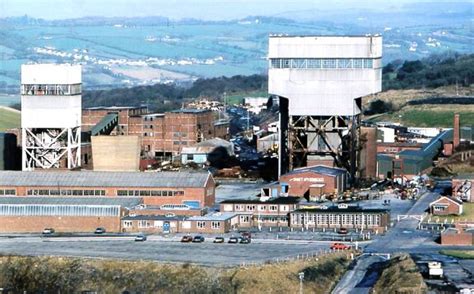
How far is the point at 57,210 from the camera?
41906 mm

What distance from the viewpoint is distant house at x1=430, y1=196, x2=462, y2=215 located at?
4328 cm

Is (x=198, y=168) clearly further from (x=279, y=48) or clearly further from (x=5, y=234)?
(x=5, y=234)

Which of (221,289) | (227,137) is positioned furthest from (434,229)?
(227,137)

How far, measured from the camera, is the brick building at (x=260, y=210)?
1662 inches

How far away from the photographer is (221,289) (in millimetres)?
31438

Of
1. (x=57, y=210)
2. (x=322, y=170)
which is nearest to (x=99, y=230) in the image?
(x=57, y=210)

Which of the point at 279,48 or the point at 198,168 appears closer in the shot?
the point at 279,48

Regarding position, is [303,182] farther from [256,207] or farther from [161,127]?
[161,127]

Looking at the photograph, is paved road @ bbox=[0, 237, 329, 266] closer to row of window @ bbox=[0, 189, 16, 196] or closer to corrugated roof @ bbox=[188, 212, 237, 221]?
corrugated roof @ bbox=[188, 212, 237, 221]

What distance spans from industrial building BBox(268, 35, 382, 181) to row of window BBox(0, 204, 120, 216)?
8.85m

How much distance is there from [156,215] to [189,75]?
131061 mm

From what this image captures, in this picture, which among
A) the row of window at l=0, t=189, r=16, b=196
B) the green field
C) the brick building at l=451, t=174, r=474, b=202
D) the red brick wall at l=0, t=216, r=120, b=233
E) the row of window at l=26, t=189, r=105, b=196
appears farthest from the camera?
the green field

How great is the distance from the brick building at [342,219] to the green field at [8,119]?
3785cm

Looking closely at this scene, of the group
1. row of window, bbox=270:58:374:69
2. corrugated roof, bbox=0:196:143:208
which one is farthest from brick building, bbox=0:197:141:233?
row of window, bbox=270:58:374:69
